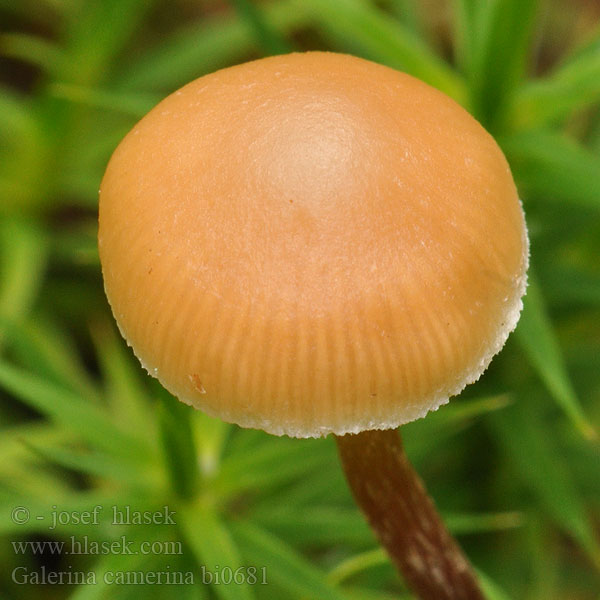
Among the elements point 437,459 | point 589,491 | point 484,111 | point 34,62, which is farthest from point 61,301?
point 589,491

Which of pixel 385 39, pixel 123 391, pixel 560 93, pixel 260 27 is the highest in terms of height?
pixel 260 27

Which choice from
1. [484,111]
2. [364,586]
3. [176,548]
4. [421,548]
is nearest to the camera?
[421,548]

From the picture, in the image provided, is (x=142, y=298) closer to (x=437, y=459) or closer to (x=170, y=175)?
(x=170, y=175)

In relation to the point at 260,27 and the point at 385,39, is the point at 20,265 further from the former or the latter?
the point at 385,39

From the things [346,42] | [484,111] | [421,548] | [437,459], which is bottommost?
[421,548]

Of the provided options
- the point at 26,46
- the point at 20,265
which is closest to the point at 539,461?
the point at 20,265

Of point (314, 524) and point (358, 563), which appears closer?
point (358, 563)

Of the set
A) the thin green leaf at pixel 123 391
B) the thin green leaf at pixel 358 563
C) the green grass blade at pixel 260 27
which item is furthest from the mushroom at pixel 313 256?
the thin green leaf at pixel 123 391
